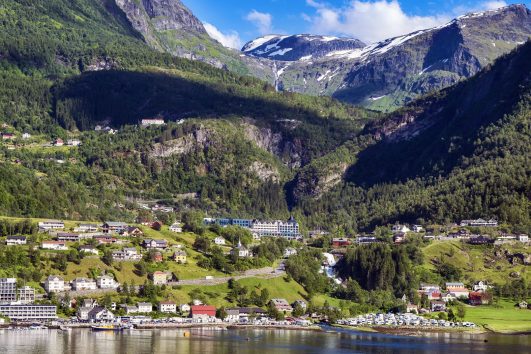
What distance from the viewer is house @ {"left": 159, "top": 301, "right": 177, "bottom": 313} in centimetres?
16744

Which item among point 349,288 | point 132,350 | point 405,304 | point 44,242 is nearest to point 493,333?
point 405,304

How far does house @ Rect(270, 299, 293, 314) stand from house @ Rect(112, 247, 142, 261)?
26.3m

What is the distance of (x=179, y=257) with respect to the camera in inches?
7544

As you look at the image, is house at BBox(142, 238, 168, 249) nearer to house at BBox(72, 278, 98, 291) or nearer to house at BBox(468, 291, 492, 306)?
house at BBox(72, 278, 98, 291)

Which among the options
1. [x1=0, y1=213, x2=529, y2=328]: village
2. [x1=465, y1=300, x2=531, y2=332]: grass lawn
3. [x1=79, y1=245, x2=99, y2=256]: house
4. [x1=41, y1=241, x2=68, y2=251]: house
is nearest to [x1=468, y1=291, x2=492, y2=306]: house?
[x1=0, y1=213, x2=529, y2=328]: village

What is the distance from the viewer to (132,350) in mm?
126938

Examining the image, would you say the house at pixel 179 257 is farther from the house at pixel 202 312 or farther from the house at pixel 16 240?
the house at pixel 16 240

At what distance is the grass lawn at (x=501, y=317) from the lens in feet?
559

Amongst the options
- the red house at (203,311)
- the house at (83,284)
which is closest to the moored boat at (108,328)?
the red house at (203,311)

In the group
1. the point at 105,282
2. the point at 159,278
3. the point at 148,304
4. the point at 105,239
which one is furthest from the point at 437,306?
the point at 105,239

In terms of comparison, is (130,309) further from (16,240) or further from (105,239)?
(105,239)

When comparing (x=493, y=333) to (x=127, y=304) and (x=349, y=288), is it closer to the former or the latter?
(x=349, y=288)

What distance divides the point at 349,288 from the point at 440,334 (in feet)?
108

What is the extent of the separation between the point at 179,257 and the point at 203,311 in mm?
26418
